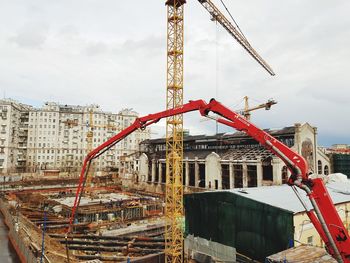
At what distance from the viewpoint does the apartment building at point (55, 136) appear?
333ft

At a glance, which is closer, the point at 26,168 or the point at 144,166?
the point at 144,166

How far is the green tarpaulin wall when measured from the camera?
19.0 metres

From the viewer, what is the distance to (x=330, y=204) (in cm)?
970

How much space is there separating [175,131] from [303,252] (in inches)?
628

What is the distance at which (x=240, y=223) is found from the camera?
70.0 ft

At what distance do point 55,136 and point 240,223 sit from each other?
335 feet

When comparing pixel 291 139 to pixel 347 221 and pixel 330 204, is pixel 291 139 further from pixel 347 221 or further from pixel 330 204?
pixel 330 204

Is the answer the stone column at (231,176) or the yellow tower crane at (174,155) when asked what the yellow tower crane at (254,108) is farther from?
the yellow tower crane at (174,155)

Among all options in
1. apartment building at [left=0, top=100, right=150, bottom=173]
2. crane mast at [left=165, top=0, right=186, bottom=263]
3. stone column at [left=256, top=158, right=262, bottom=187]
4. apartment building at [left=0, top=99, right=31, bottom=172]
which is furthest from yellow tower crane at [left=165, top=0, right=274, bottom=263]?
apartment building at [left=0, top=99, right=31, bottom=172]

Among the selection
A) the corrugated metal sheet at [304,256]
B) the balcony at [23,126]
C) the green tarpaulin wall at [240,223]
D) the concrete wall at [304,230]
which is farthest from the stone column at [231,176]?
the balcony at [23,126]

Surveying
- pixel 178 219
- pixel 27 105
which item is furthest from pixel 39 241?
pixel 27 105

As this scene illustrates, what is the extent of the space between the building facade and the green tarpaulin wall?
81.7 ft

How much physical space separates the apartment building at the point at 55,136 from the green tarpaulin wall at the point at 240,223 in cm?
7765

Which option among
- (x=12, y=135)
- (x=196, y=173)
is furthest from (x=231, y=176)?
(x=12, y=135)
